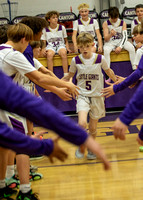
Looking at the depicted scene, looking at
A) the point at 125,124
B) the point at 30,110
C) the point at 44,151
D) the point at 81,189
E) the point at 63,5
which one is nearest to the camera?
the point at 30,110

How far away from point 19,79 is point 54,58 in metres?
3.94

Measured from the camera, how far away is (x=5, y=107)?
1810 mm

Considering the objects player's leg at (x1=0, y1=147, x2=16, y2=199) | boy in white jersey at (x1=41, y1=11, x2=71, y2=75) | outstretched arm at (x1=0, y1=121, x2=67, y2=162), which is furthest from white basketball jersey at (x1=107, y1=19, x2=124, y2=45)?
outstretched arm at (x1=0, y1=121, x2=67, y2=162)

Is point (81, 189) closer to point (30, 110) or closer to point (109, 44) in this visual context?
point (30, 110)

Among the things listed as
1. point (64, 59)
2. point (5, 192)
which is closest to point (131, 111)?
point (5, 192)

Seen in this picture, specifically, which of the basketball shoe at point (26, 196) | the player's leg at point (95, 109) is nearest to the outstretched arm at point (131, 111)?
the basketball shoe at point (26, 196)

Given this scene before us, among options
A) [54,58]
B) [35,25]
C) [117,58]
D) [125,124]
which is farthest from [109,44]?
[125,124]

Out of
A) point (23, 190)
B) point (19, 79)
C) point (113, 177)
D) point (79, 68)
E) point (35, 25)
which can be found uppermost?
point (35, 25)

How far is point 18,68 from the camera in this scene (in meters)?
3.24

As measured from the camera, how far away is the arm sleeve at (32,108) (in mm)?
1729

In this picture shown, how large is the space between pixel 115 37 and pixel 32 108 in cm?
636

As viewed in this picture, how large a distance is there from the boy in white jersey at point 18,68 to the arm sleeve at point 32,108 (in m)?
1.46

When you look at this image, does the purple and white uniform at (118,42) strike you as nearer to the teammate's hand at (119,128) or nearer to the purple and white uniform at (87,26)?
the purple and white uniform at (87,26)

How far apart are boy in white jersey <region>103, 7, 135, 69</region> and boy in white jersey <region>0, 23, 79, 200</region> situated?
4017mm
